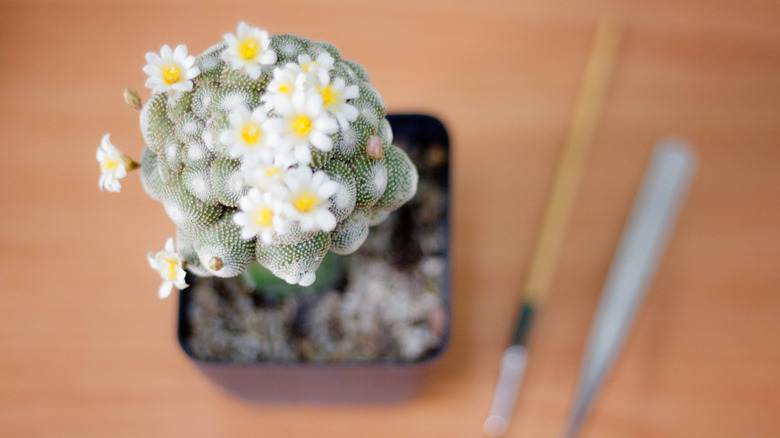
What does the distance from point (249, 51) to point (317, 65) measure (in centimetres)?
3

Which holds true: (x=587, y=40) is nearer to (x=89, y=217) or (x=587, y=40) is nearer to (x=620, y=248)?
(x=620, y=248)

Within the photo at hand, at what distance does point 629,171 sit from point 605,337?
16 cm

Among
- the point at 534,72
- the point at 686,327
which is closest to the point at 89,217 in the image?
the point at 534,72

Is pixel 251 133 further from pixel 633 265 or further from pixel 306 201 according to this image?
pixel 633 265

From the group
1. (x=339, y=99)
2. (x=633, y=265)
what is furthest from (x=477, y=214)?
(x=339, y=99)

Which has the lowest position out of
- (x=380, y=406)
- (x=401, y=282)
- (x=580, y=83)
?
(x=380, y=406)

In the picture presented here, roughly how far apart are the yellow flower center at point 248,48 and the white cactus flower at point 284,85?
0.02 meters

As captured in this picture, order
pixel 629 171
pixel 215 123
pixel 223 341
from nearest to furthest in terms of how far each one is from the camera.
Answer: pixel 215 123 → pixel 223 341 → pixel 629 171

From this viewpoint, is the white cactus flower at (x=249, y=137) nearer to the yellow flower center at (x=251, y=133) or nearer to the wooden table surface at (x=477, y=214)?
the yellow flower center at (x=251, y=133)

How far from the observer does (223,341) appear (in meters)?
0.44

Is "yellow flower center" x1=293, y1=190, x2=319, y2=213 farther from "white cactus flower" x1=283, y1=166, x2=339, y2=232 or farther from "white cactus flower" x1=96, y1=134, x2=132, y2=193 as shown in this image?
"white cactus flower" x1=96, y1=134, x2=132, y2=193

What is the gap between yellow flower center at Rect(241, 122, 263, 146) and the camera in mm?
264

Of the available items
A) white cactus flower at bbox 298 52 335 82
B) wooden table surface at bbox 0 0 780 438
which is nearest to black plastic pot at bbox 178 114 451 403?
wooden table surface at bbox 0 0 780 438

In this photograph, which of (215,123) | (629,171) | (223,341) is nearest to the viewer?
(215,123)
